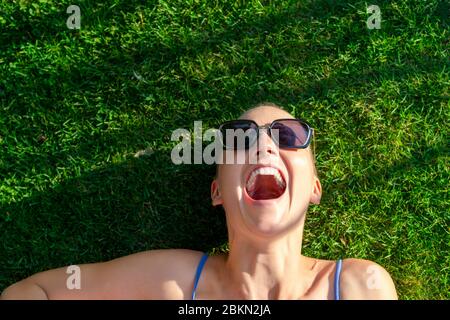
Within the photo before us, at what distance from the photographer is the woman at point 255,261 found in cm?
403

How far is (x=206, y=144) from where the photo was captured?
4.72 meters

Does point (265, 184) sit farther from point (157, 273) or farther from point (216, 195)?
point (157, 273)

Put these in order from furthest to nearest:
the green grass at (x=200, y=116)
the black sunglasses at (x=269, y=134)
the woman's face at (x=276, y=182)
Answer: the green grass at (x=200, y=116) < the black sunglasses at (x=269, y=134) < the woman's face at (x=276, y=182)

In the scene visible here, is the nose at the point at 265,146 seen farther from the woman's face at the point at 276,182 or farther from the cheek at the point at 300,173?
the cheek at the point at 300,173

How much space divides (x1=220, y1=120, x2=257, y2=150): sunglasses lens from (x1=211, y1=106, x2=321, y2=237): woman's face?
0.04m

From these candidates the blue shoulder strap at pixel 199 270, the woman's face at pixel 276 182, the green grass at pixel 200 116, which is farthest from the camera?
the green grass at pixel 200 116

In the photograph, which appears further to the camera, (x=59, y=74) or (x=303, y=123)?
(x=59, y=74)

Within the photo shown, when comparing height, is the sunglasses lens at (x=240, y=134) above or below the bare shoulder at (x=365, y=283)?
above

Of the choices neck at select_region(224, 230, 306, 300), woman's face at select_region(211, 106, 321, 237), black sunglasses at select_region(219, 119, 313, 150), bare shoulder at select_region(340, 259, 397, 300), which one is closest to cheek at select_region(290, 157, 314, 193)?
woman's face at select_region(211, 106, 321, 237)

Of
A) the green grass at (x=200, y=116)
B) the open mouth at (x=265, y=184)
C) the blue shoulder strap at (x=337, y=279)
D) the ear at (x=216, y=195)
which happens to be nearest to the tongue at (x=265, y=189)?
the open mouth at (x=265, y=184)

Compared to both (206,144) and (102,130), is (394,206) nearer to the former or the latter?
(206,144)

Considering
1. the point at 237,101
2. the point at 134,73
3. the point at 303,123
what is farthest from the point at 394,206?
the point at 134,73

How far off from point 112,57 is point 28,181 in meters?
1.16
